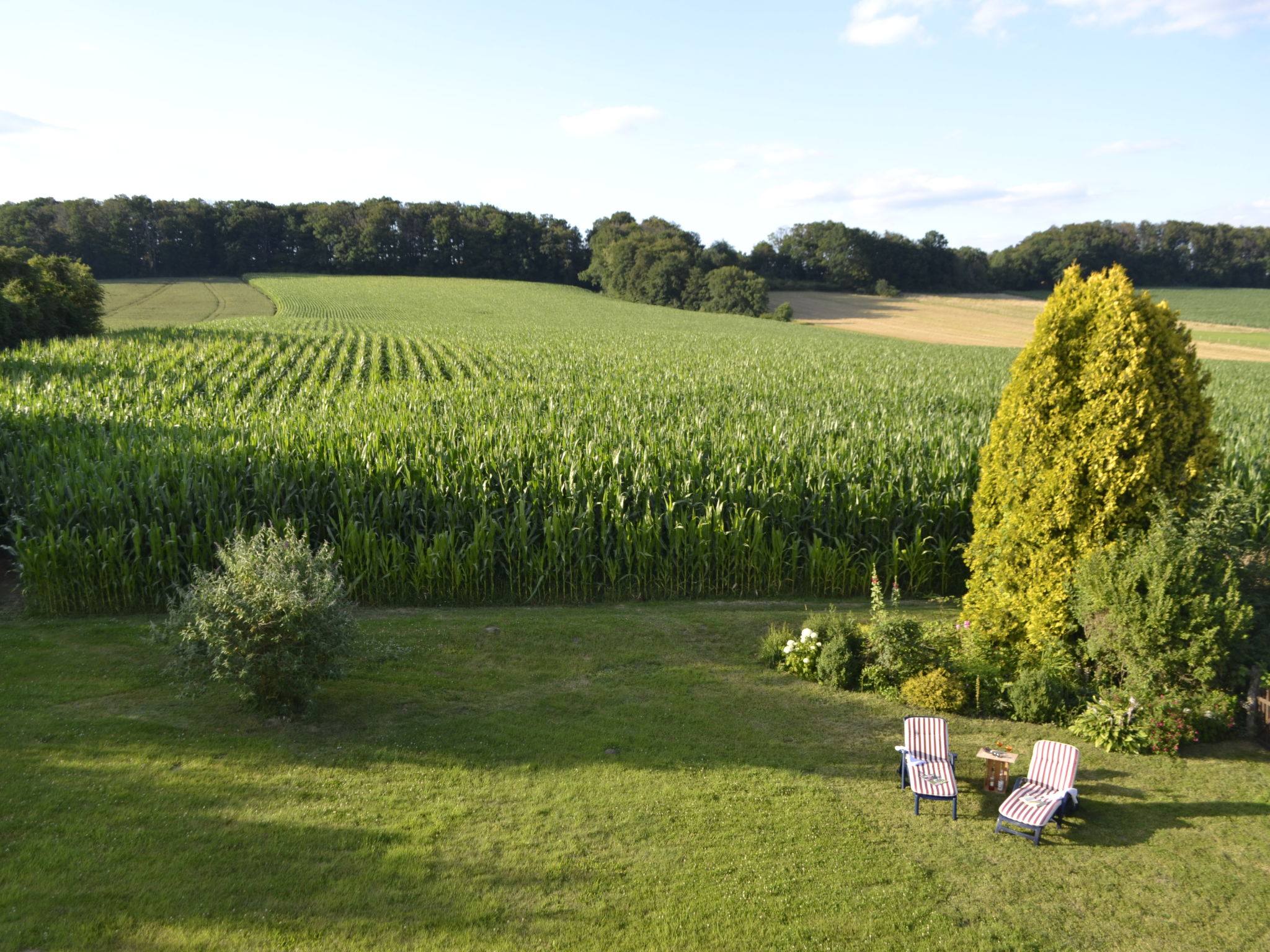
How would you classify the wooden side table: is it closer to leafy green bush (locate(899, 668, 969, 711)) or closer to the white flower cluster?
leafy green bush (locate(899, 668, 969, 711))

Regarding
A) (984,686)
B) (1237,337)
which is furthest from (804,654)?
(1237,337)

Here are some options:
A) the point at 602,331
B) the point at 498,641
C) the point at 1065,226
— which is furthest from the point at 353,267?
the point at 498,641

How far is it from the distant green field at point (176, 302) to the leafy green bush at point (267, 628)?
165 ft

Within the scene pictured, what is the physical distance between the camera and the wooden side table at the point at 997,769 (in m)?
5.83

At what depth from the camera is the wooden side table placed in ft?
19.1

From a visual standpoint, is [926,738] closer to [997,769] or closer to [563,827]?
[997,769]

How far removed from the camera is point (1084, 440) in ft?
23.9

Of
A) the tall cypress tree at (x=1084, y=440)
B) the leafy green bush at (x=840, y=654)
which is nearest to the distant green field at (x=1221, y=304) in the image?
the tall cypress tree at (x=1084, y=440)

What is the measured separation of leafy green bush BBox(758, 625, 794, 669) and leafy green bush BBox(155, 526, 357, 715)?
4226 millimetres

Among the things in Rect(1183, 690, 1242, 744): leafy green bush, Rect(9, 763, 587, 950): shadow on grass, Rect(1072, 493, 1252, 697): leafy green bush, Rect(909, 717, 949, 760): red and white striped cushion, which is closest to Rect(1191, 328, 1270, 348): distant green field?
Rect(1072, 493, 1252, 697): leafy green bush

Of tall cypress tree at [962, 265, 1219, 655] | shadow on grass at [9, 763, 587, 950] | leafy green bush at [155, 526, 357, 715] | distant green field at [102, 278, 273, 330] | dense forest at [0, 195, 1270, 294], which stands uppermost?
dense forest at [0, 195, 1270, 294]

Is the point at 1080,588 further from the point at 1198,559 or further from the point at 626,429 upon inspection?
the point at 626,429

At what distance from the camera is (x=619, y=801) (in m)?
5.64

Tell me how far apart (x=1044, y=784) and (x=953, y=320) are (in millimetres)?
76541
